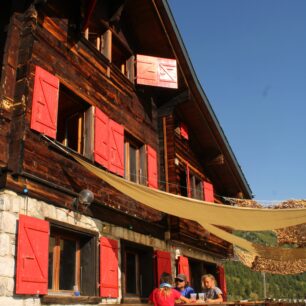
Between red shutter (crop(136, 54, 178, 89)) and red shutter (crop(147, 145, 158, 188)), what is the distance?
1681mm

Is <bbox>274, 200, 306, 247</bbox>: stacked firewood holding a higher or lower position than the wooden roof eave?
lower

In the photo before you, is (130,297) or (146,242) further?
(146,242)

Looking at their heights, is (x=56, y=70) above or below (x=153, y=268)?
above

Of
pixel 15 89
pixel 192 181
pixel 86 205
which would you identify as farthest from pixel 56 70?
pixel 192 181

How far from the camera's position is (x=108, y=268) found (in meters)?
7.73

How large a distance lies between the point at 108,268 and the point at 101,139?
242 centimetres

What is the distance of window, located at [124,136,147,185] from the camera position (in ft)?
32.4

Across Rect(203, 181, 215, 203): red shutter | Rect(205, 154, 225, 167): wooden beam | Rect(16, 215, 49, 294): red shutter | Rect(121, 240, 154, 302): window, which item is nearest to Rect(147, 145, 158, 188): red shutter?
Rect(121, 240, 154, 302): window

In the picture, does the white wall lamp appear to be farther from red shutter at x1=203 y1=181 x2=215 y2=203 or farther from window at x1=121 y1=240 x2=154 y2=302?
red shutter at x1=203 y1=181 x2=215 y2=203

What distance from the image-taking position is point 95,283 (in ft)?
24.2

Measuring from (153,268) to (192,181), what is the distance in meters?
4.43

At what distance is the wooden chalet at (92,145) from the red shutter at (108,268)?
0.08 feet

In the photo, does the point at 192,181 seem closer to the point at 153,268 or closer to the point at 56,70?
the point at 153,268

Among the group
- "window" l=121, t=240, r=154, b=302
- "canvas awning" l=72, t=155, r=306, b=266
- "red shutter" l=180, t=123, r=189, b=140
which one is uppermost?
"red shutter" l=180, t=123, r=189, b=140
